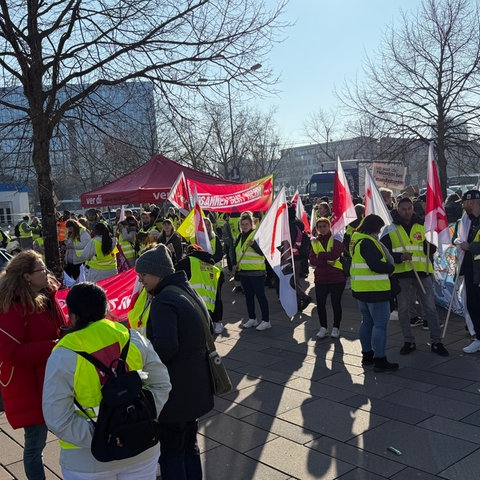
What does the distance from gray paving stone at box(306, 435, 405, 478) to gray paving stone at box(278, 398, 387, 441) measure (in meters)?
0.13

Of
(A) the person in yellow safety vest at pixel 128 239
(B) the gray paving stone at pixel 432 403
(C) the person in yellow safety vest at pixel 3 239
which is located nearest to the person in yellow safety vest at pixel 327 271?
(B) the gray paving stone at pixel 432 403

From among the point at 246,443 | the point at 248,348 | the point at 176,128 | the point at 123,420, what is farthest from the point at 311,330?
the point at 123,420

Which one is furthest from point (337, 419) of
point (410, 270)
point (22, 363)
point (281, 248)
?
point (281, 248)

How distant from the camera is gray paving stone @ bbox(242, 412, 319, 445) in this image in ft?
15.4

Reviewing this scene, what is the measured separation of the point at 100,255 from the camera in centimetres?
995

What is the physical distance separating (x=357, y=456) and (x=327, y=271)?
3.68 m

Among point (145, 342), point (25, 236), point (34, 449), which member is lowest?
point (34, 449)

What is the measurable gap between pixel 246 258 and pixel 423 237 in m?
2.71

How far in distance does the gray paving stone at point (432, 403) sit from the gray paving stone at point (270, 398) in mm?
887

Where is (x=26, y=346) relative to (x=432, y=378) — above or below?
above

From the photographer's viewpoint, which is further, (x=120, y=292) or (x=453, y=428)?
(x=120, y=292)

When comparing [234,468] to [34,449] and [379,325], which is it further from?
[379,325]

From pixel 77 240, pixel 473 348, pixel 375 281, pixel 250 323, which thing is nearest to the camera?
pixel 375 281

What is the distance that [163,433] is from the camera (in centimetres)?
344
